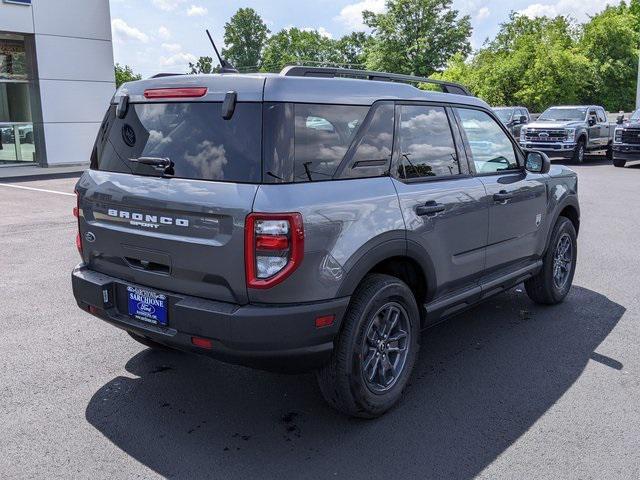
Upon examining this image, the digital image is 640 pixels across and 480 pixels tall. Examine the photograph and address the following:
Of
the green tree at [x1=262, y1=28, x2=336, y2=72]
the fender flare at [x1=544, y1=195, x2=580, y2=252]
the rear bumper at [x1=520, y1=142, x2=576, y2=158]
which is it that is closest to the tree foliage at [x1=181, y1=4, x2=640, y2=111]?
the green tree at [x1=262, y1=28, x2=336, y2=72]

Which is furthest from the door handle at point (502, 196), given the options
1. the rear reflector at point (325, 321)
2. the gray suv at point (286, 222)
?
the rear reflector at point (325, 321)

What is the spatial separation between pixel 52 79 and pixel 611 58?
140ft

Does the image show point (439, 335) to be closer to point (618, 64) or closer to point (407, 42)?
point (618, 64)

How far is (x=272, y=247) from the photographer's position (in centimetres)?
303

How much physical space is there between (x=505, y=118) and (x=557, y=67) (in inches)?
560

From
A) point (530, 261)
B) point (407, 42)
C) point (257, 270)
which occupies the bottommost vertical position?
point (530, 261)

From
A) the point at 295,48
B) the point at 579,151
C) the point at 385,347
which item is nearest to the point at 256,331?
the point at 385,347

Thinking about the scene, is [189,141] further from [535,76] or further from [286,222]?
[535,76]

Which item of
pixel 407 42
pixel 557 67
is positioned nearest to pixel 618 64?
pixel 557 67

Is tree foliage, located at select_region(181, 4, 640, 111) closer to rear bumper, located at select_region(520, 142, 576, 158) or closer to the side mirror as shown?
rear bumper, located at select_region(520, 142, 576, 158)

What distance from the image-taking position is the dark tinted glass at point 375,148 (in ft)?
11.5

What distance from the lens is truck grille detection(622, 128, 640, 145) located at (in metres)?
19.4

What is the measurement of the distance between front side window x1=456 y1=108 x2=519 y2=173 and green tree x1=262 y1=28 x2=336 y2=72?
84.6 meters

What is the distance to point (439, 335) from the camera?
5066mm
